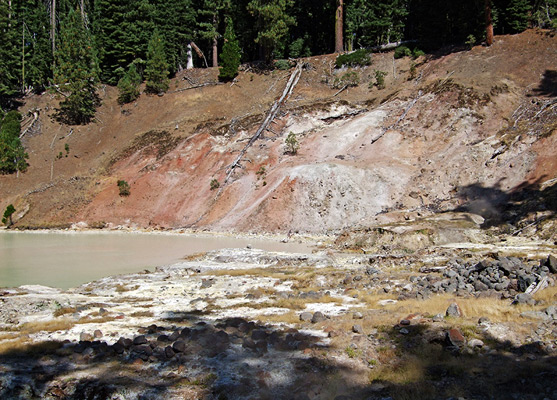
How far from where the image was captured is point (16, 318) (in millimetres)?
11062

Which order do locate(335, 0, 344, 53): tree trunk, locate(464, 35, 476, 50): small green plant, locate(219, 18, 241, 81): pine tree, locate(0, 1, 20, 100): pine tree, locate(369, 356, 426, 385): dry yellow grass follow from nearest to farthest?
locate(369, 356, 426, 385): dry yellow grass
locate(464, 35, 476, 50): small green plant
locate(335, 0, 344, 53): tree trunk
locate(219, 18, 241, 81): pine tree
locate(0, 1, 20, 100): pine tree

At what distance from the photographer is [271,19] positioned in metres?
52.3

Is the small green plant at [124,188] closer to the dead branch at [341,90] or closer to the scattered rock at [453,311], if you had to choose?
the dead branch at [341,90]

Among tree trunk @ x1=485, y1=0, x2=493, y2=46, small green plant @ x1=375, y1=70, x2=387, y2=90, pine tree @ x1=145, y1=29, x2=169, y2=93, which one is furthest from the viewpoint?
pine tree @ x1=145, y1=29, x2=169, y2=93

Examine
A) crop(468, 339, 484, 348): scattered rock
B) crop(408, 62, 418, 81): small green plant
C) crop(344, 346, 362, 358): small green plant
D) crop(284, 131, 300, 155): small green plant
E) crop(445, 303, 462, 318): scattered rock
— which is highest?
crop(408, 62, 418, 81): small green plant

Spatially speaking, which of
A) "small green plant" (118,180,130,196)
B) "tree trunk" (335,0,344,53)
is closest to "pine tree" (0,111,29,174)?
"small green plant" (118,180,130,196)

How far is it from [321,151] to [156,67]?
28.5 meters

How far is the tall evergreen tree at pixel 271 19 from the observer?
169ft

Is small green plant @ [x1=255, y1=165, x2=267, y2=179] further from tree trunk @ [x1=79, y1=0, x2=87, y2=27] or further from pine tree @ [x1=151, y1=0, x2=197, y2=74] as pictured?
tree trunk @ [x1=79, y1=0, x2=87, y2=27]

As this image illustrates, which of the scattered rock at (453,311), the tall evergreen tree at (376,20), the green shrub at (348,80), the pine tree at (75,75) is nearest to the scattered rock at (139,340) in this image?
the scattered rock at (453,311)

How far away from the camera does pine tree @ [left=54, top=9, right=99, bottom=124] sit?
5353cm

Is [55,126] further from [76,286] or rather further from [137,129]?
[76,286]

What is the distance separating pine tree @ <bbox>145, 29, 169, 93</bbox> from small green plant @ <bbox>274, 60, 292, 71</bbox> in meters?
13.9

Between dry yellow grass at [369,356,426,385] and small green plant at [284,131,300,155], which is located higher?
small green plant at [284,131,300,155]
